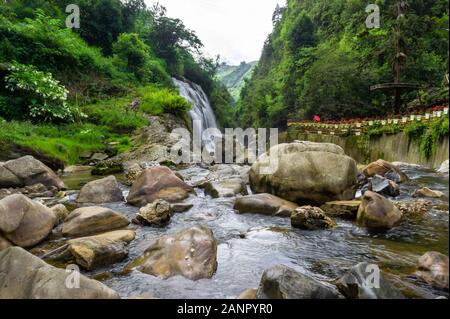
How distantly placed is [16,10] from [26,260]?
1153 inches

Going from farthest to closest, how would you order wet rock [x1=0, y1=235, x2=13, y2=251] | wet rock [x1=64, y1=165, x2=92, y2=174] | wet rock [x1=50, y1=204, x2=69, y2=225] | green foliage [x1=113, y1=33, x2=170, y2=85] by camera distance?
green foliage [x1=113, y1=33, x2=170, y2=85]
wet rock [x1=64, y1=165, x2=92, y2=174]
wet rock [x1=50, y1=204, x2=69, y2=225]
wet rock [x1=0, y1=235, x2=13, y2=251]

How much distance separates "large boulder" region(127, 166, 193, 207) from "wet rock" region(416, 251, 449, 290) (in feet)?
17.6

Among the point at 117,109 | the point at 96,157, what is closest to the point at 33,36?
the point at 117,109

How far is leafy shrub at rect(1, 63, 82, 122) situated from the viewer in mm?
15773

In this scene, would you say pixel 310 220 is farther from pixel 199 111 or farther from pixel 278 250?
pixel 199 111

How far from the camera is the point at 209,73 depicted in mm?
45344

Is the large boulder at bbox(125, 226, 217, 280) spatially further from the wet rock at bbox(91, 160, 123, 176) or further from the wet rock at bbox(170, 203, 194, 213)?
the wet rock at bbox(91, 160, 123, 176)

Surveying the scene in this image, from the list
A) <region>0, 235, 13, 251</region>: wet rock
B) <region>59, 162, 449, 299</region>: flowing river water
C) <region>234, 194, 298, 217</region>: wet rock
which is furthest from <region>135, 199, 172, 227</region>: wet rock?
<region>0, 235, 13, 251</region>: wet rock

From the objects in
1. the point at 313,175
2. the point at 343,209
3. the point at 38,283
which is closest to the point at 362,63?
the point at 313,175

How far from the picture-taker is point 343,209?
6316 millimetres

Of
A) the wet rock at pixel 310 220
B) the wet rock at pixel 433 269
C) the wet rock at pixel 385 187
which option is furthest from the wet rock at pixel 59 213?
the wet rock at pixel 385 187

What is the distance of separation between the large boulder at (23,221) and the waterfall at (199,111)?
18.7 meters

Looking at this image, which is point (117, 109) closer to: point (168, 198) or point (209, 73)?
point (168, 198)
